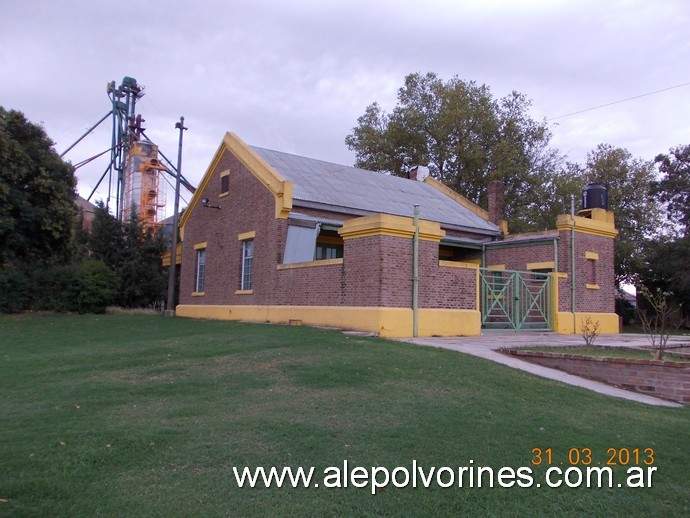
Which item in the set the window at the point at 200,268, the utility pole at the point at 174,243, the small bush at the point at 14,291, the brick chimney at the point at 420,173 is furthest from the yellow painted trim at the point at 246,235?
the brick chimney at the point at 420,173

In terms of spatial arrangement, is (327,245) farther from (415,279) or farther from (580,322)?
(580,322)

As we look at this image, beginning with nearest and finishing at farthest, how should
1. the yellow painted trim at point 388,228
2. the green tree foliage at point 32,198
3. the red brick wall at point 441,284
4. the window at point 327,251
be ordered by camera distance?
the yellow painted trim at point 388,228 → the red brick wall at point 441,284 → the window at point 327,251 → the green tree foliage at point 32,198

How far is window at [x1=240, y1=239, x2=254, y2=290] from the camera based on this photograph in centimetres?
2038

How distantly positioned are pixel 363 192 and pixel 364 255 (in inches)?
336

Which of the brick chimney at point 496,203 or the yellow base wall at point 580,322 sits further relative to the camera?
the brick chimney at point 496,203

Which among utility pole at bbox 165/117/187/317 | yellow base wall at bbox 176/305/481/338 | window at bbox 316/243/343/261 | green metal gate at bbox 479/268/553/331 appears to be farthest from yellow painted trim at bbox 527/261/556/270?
utility pole at bbox 165/117/187/317

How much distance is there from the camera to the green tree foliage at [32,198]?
2211cm

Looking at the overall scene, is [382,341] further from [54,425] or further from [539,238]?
[539,238]

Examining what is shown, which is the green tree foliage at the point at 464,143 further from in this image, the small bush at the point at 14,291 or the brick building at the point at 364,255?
A: the small bush at the point at 14,291

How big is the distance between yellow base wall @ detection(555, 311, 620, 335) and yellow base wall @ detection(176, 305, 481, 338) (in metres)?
Answer: 4.60

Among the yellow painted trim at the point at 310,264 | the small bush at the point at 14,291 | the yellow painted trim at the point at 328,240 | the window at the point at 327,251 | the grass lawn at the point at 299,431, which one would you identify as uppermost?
the yellow painted trim at the point at 328,240

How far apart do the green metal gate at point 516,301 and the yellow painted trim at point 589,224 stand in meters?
2.04

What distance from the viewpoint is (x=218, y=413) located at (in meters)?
6.51

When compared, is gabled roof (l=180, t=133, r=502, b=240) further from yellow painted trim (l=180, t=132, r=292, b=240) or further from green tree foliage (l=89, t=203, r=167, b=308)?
green tree foliage (l=89, t=203, r=167, b=308)
